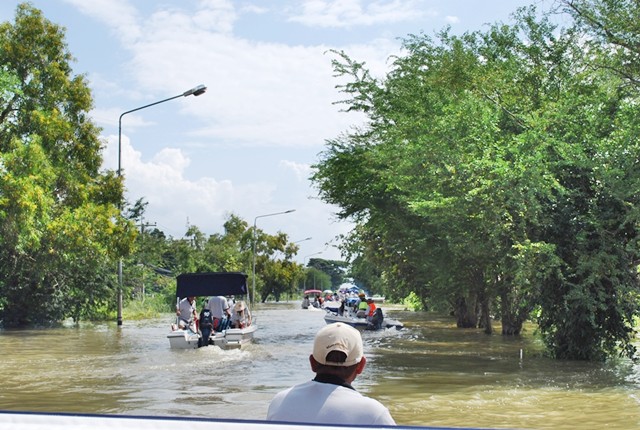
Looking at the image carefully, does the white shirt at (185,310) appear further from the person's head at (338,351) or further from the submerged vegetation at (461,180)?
the person's head at (338,351)

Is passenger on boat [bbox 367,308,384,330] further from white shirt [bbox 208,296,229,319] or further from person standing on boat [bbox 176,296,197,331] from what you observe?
person standing on boat [bbox 176,296,197,331]

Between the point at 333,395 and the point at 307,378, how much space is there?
14.1 meters

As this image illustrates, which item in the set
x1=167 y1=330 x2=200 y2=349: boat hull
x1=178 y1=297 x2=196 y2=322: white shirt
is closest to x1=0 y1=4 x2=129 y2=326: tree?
x1=178 y1=297 x2=196 y2=322: white shirt

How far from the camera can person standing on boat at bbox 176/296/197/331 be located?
73.9 ft

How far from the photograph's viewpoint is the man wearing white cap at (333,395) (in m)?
2.92

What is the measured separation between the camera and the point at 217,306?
2286 cm

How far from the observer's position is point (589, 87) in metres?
20.3

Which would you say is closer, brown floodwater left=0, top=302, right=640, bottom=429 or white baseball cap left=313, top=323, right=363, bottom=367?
white baseball cap left=313, top=323, right=363, bottom=367

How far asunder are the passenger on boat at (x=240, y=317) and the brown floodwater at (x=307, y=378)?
74 centimetres

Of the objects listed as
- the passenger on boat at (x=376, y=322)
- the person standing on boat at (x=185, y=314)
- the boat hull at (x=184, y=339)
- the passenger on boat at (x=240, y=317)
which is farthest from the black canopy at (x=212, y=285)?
the passenger on boat at (x=376, y=322)

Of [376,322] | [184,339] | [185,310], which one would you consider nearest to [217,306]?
[185,310]

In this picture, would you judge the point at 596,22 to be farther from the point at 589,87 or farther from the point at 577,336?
the point at 577,336

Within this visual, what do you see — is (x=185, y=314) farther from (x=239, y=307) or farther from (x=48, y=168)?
(x=48, y=168)

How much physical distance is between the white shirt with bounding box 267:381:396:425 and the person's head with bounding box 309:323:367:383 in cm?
8
